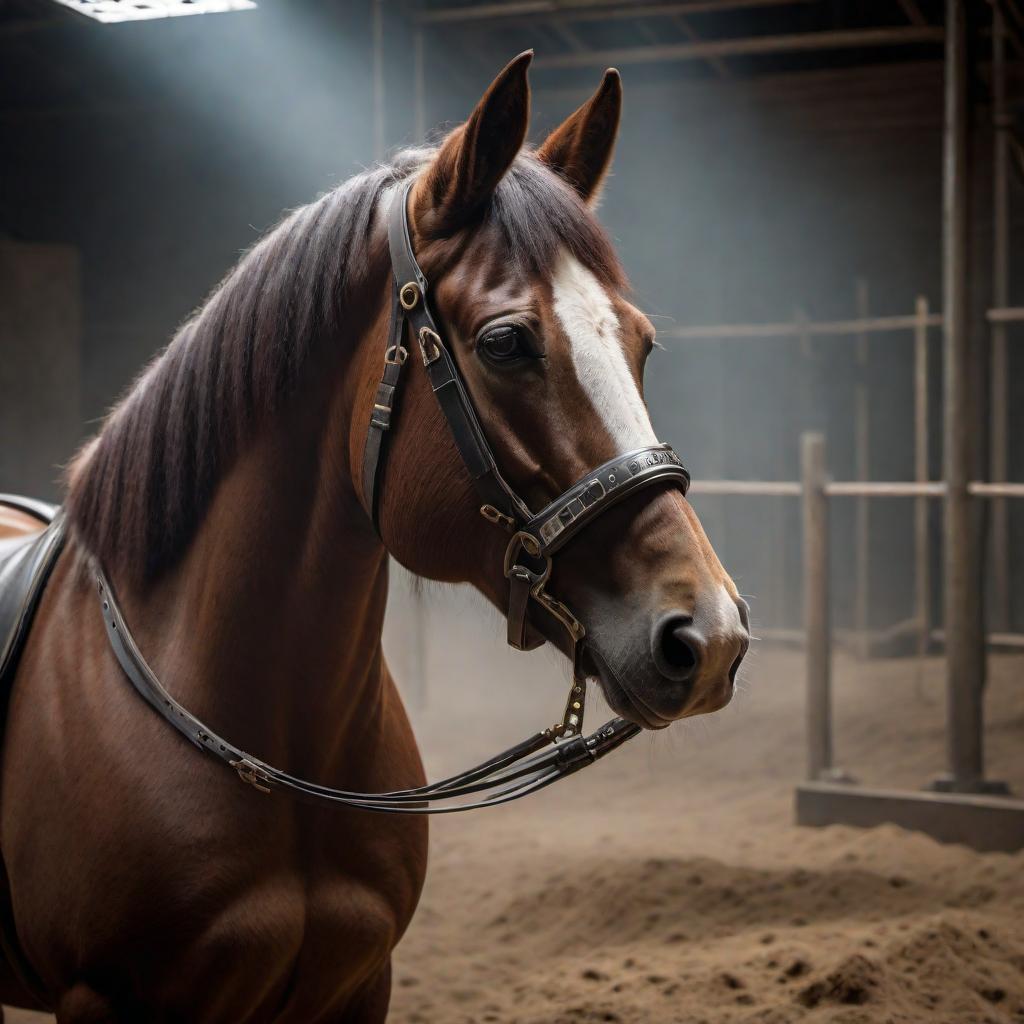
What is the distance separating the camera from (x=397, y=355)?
1447 millimetres

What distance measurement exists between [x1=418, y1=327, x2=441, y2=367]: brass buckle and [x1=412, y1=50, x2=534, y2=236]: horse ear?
0.15 meters

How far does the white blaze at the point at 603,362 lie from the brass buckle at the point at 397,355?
218 millimetres

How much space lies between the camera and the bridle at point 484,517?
1312 millimetres

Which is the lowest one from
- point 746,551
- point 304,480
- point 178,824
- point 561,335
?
point 746,551

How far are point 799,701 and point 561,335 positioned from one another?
581 cm

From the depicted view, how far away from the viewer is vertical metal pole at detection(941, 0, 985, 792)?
4.32 meters

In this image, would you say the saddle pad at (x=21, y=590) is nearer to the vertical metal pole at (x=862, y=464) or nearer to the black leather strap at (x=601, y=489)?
the black leather strap at (x=601, y=489)

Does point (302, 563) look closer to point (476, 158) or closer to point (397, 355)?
point (397, 355)

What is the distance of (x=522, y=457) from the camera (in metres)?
1.38

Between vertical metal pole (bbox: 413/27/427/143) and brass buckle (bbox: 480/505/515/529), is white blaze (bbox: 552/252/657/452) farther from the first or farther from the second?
vertical metal pole (bbox: 413/27/427/143)

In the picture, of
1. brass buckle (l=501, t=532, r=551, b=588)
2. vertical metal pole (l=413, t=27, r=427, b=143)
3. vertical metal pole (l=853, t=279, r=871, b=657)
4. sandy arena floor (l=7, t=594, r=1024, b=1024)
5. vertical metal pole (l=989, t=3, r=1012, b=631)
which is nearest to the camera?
brass buckle (l=501, t=532, r=551, b=588)

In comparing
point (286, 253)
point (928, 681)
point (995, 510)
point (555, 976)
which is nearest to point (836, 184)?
point (995, 510)

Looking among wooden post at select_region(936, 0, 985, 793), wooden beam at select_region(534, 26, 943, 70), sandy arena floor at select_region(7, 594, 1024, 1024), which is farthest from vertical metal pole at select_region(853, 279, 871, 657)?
wooden post at select_region(936, 0, 985, 793)

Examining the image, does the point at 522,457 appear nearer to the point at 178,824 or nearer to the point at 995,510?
the point at 178,824
